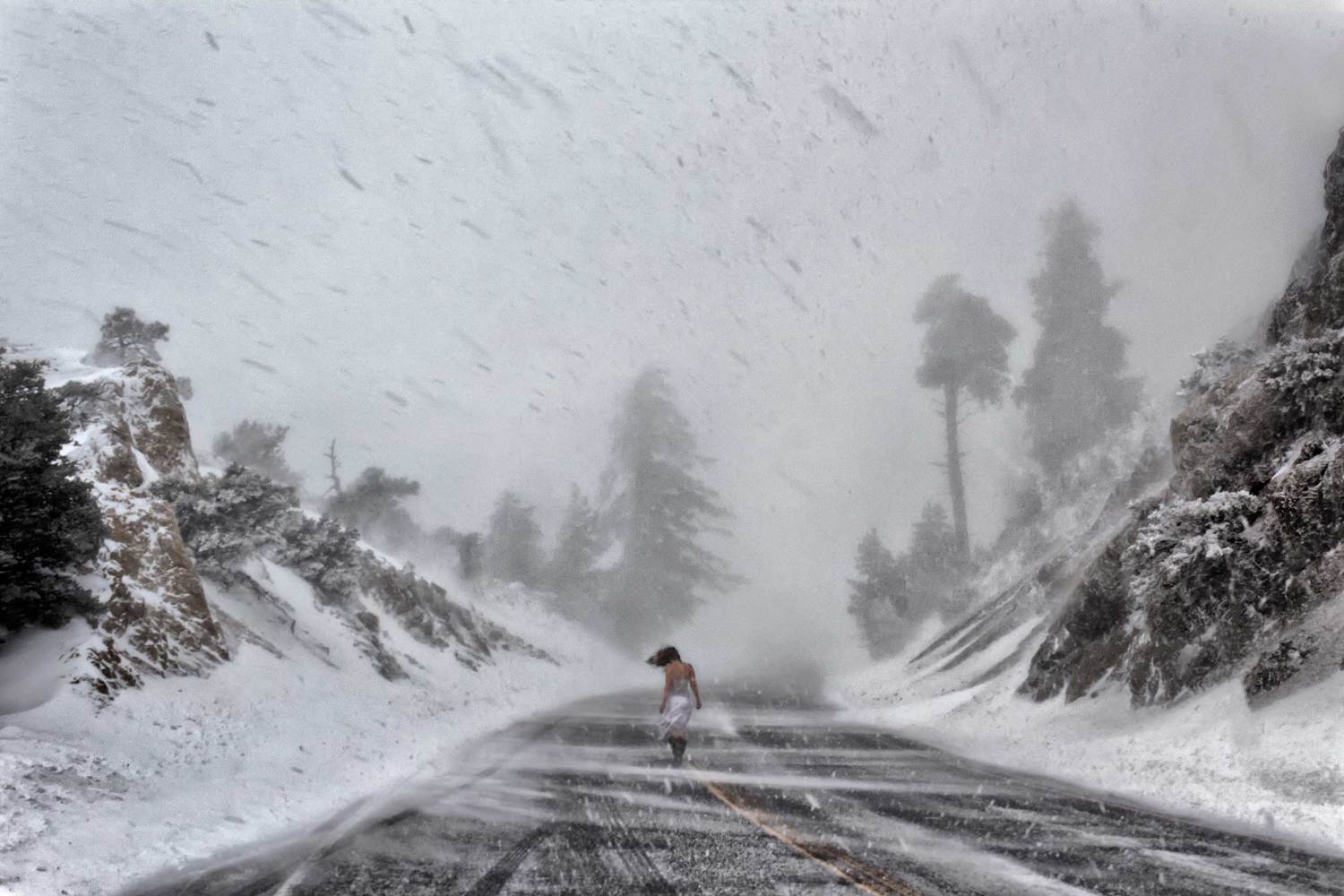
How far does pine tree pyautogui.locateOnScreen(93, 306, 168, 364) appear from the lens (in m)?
24.3

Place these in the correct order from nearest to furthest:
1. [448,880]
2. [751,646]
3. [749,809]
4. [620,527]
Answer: [448,880], [749,809], [620,527], [751,646]

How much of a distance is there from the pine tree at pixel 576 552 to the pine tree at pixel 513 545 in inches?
57.3

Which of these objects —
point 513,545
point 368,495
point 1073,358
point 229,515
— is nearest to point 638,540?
point 513,545

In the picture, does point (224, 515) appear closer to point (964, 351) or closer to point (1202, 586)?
point (1202, 586)

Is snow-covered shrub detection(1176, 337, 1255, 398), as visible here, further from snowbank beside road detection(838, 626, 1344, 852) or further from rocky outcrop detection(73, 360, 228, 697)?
rocky outcrop detection(73, 360, 228, 697)

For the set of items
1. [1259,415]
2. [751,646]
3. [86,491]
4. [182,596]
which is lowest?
[751,646]

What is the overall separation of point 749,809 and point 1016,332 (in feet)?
109

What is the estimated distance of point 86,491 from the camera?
9633 millimetres

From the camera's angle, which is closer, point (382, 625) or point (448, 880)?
point (448, 880)


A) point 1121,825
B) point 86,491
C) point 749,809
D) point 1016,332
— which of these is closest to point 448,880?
point 749,809

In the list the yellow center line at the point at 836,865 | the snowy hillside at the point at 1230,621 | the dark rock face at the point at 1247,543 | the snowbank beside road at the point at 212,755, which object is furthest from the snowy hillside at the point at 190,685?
the dark rock face at the point at 1247,543

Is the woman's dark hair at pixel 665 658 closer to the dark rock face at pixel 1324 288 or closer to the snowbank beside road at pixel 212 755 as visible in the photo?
the snowbank beside road at pixel 212 755

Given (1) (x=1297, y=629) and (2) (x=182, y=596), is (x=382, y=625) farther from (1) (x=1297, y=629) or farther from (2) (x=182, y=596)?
(1) (x=1297, y=629)

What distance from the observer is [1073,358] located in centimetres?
3650
